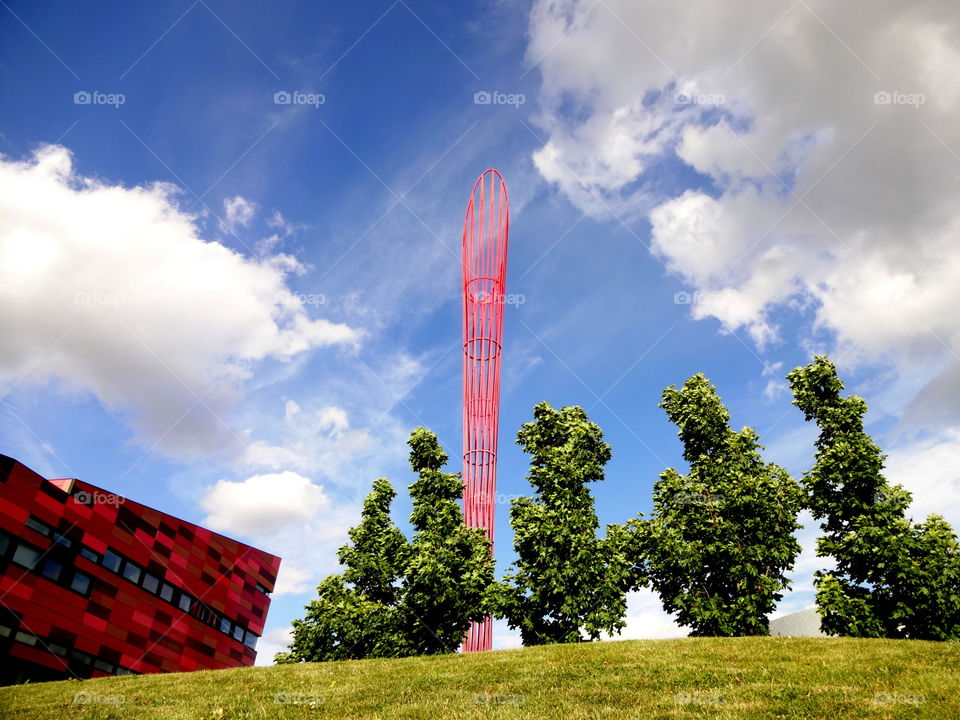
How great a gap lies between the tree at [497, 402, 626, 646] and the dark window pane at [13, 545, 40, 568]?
2783cm

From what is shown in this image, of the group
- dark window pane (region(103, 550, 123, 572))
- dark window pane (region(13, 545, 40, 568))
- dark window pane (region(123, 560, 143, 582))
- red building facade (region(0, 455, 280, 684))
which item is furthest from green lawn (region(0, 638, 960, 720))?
dark window pane (region(123, 560, 143, 582))

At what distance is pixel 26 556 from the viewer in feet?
114

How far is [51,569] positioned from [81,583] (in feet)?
8.71

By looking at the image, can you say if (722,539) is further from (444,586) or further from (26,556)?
(26,556)

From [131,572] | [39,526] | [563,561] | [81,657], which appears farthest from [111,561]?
[563,561]

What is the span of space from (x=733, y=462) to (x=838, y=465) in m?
3.87

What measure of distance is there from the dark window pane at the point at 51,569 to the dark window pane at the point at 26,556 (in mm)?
749

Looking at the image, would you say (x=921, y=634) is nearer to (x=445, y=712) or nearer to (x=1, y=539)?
(x=445, y=712)

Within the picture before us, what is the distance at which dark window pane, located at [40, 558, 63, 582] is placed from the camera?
35906 millimetres

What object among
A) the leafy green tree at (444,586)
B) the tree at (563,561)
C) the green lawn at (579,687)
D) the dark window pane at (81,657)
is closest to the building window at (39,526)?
the dark window pane at (81,657)

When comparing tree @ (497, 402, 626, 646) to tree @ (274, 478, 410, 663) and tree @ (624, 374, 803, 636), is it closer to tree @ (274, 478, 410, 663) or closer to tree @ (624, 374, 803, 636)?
tree @ (624, 374, 803, 636)

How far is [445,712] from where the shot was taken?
1234 cm

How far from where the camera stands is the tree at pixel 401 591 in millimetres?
25859

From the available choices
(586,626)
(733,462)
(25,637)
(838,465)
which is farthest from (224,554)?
(838,465)
